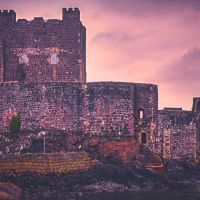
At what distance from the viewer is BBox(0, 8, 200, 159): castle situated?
4519 cm

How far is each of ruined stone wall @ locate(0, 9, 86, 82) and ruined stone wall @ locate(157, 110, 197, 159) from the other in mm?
7675

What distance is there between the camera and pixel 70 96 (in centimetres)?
4519

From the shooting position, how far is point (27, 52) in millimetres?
51719

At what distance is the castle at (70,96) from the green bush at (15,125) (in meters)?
0.53

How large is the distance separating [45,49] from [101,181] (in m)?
15.2

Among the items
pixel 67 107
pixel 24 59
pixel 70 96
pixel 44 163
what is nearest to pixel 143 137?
pixel 67 107

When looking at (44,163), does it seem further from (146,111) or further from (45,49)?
(45,49)

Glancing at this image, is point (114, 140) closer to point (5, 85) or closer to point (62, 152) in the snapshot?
point (62, 152)

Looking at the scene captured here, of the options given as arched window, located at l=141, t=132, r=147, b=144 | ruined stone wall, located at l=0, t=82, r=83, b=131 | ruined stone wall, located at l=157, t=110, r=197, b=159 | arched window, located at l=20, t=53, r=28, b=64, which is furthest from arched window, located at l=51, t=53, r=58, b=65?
arched window, located at l=141, t=132, r=147, b=144

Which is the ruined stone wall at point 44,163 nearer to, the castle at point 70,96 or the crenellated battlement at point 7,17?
the castle at point 70,96

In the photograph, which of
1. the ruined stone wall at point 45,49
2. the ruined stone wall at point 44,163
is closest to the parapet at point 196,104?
the ruined stone wall at point 45,49

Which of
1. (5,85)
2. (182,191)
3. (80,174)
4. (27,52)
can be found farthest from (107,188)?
(27,52)

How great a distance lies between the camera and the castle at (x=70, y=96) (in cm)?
Answer: 4519

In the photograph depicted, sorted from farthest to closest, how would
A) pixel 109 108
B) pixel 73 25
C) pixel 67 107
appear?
pixel 73 25 → pixel 109 108 → pixel 67 107
